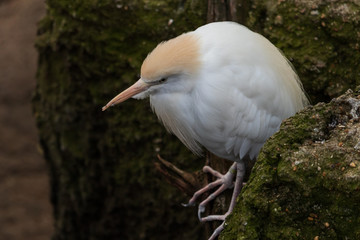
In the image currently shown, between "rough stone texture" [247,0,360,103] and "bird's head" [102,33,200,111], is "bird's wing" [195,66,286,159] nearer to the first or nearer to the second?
"bird's head" [102,33,200,111]

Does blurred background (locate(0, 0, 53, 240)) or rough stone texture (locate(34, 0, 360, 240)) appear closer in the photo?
rough stone texture (locate(34, 0, 360, 240))

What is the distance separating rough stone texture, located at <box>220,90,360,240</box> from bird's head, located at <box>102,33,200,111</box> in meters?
0.55

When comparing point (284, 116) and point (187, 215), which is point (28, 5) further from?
point (284, 116)

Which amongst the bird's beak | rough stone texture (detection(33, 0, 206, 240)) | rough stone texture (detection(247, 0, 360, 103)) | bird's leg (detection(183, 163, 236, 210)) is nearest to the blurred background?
rough stone texture (detection(33, 0, 206, 240))

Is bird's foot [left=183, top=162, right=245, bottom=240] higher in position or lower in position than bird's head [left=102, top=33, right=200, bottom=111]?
lower

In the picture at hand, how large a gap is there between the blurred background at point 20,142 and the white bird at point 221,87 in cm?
328

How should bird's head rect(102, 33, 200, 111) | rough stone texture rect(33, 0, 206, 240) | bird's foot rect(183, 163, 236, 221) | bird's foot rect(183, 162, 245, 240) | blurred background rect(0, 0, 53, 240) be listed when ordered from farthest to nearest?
blurred background rect(0, 0, 53, 240)
rough stone texture rect(33, 0, 206, 240)
bird's foot rect(183, 163, 236, 221)
bird's foot rect(183, 162, 245, 240)
bird's head rect(102, 33, 200, 111)

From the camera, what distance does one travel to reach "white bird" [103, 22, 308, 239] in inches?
81.7

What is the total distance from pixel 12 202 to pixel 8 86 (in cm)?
111

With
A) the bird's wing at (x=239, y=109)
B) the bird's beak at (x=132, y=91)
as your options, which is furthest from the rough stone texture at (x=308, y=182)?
the bird's beak at (x=132, y=91)

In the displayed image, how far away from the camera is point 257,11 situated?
2881 millimetres

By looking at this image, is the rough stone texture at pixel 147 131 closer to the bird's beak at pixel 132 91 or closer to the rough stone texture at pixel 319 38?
the rough stone texture at pixel 319 38

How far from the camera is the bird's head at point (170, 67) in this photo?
2.05m

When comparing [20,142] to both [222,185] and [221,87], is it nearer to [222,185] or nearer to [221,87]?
[222,185]
